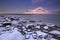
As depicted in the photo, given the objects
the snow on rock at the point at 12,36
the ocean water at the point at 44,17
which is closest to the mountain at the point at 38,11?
the ocean water at the point at 44,17

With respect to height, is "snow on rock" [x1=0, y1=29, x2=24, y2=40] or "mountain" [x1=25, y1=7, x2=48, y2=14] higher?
"mountain" [x1=25, y1=7, x2=48, y2=14]

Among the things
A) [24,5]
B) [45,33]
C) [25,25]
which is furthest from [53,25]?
[24,5]

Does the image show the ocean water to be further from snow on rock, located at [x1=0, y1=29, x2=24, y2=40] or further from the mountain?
snow on rock, located at [x1=0, y1=29, x2=24, y2=40]

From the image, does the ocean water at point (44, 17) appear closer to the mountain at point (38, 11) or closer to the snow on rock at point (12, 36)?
the mountain at point (38, 11)

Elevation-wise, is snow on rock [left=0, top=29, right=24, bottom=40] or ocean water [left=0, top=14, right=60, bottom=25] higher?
ocean water [left=0, top=14, right=60, bottom=25]

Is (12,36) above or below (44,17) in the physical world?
below

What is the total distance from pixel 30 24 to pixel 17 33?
207 millimetres

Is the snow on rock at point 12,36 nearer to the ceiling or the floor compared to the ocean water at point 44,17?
nearer to the floor

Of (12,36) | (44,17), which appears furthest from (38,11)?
(12,36)

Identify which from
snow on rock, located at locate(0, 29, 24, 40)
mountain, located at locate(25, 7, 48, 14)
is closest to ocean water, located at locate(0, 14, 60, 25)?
mountain, located at locate(25, 7, 48, 14)

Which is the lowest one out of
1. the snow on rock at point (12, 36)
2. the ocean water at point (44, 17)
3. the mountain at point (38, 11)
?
the snow on rock at point (12, 36)

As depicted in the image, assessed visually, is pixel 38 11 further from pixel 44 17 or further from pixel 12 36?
pixel 12 36

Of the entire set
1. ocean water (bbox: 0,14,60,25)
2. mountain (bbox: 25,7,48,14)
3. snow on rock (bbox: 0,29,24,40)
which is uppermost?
mountain (bbox: 25,7,48,14)

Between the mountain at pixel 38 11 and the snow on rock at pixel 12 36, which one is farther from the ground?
the mountain at pixel 38 11
